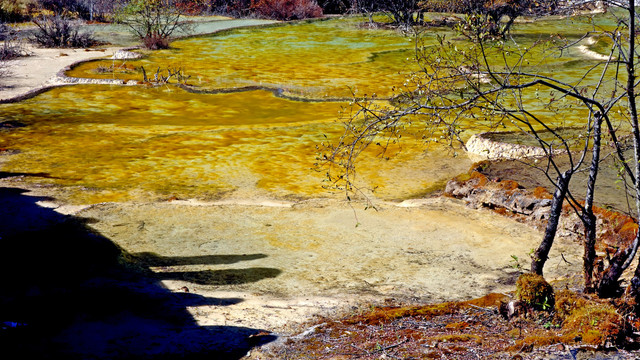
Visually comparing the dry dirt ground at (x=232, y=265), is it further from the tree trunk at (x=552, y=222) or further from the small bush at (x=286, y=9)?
the small bush at (x=286, y=9)

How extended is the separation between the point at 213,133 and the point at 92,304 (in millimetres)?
5732

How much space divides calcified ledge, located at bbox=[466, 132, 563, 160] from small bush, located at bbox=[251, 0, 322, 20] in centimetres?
1931

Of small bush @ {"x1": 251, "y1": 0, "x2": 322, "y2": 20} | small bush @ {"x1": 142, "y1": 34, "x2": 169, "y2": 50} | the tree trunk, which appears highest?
small bush @ {"x1": 251, "y1": 0, "x2": 322, "y2": 20}

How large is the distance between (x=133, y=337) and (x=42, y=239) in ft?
6.84

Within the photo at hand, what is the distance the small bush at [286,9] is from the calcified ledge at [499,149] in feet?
63.4

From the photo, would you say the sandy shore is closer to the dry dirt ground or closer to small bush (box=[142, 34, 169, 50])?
small bush (box=[142, 34, 169, 50])

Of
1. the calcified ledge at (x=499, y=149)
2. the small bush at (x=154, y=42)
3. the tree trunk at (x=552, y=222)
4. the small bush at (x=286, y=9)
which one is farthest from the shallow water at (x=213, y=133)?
the small bush at (x=286, y=9)

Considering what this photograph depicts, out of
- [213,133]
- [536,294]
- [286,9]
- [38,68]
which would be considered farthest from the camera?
[286,9]

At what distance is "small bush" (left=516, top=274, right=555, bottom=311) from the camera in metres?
4.36

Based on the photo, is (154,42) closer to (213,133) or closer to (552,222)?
(213,133)

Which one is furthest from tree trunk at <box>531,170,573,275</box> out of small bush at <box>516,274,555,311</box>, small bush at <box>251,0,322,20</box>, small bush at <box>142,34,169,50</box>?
small bush at <box>251,0,322,20</box>

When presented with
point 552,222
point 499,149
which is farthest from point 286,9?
point 552,222

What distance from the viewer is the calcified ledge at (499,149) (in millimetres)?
8617

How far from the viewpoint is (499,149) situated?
896cm
